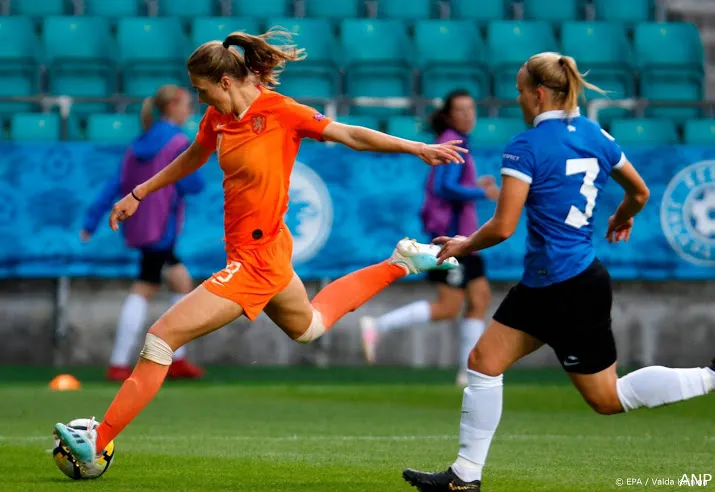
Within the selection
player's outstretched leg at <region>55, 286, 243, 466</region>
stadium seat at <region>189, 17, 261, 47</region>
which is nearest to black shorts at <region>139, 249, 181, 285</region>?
stadium seat at <region>189, 17, 261, 47</region>

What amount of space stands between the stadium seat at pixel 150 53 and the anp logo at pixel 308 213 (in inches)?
99.6

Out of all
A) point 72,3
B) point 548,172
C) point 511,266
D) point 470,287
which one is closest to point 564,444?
point 548,172

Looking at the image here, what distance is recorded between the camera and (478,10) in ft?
56.8

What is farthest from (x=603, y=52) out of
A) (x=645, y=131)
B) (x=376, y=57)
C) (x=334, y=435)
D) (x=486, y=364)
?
(x=486, y=364)

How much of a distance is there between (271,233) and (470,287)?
5287 mm

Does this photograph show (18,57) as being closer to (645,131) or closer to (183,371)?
(183,371)

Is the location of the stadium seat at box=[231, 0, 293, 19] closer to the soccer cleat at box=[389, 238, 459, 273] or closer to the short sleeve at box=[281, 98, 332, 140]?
the soccer cleat at box=[389, 238, 459, 273]

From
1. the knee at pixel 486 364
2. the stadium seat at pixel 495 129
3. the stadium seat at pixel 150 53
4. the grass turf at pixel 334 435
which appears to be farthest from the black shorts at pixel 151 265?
the knee at pixel 486 364

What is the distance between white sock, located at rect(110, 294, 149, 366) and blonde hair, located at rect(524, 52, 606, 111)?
281 inches

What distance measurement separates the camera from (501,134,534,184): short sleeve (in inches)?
229

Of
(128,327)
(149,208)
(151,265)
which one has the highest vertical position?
(149,208)

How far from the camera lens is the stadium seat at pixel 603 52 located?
16328 millimetres

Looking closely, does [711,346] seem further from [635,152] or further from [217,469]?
[217,469]

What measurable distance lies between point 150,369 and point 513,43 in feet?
35.2
